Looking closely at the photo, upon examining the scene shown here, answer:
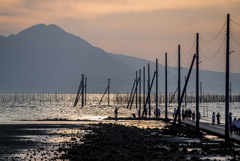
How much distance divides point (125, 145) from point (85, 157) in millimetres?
6431

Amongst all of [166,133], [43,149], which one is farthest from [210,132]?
[43,149]

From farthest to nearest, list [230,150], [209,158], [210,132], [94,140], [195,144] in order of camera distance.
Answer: [210,132], [94,140], [195,144], [230,150], [209,158]

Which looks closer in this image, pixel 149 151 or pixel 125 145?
pixel 149 151

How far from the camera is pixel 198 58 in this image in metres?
39.2

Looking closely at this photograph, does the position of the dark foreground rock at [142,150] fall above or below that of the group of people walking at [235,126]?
below

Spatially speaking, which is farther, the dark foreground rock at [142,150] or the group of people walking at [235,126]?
the group of people walking at [235,126]

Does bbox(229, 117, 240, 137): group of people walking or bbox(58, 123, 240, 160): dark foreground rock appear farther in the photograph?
bbox(229, 117, 240, 137): group of people walking

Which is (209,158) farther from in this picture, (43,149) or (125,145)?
(43,149)

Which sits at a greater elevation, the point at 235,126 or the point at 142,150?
the point at 235,126

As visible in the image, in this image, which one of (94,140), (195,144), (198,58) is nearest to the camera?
(195,144)

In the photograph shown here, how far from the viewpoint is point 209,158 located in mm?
21578

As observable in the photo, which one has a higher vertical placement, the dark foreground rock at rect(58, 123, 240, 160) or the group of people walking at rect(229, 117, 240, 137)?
the group of people walking at rect(229, 117, 240, 137)

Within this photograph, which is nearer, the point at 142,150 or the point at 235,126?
the point at 142,150

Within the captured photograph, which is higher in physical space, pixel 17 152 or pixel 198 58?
pixel 198 58
